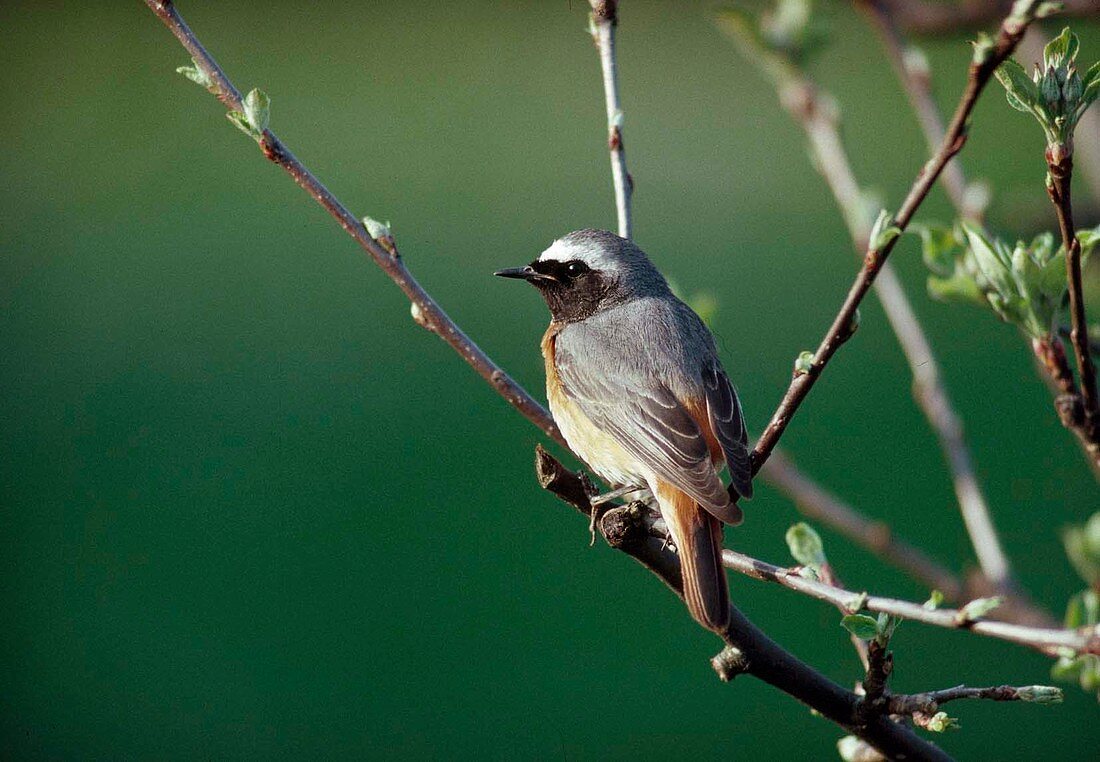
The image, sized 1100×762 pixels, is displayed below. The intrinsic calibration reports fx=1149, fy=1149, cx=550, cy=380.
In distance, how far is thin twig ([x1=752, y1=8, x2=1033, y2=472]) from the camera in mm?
1561

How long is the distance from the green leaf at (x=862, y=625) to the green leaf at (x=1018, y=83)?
2.82ft

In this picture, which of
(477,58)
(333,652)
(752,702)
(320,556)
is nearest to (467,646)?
(333,652)

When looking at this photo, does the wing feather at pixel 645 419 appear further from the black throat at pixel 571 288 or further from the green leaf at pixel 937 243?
the green leaf at pixel 937 243

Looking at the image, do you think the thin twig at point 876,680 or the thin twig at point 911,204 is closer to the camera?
the thin twig at point 911,204

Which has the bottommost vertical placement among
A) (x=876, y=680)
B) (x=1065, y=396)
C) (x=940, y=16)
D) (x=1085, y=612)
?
(x=1085, y=612)

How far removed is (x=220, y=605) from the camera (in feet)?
23.1

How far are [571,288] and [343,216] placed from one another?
1.50m

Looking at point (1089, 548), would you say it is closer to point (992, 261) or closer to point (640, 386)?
point (992, 261)

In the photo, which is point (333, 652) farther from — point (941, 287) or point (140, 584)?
point (941, 287)

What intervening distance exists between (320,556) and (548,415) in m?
5.00

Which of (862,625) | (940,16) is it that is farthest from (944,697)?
(940,16)

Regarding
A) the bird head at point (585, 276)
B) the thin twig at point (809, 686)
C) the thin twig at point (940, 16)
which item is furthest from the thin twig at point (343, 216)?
the thin twig at point (940, 16)

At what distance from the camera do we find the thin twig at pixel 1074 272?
69.2 inches

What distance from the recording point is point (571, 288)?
3.73 meters
